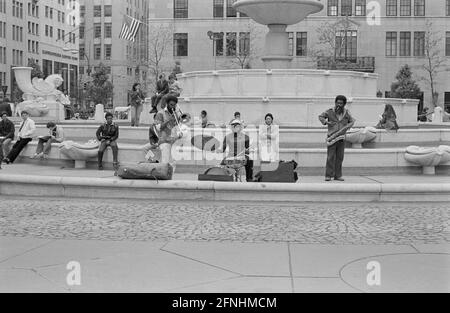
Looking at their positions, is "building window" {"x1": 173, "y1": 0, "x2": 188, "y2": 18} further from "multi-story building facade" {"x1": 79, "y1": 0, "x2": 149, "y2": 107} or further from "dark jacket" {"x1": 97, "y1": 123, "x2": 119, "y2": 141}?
Result: "dark jacket" {"x1": 97, "y1": 123, "x2": 119, "y2": 141}

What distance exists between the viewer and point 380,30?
6231cm

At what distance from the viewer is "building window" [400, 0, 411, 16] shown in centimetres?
6222

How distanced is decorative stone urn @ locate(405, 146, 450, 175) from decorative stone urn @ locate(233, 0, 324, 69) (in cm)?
1165

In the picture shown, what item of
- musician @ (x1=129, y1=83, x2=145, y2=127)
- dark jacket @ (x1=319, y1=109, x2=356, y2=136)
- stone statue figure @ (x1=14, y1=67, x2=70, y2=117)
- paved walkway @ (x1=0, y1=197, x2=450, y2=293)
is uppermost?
stone statue figure @ (x1=14, y1=67, x2=70, y2=117)

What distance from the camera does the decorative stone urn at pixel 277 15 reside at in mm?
24297

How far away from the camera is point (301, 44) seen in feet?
206

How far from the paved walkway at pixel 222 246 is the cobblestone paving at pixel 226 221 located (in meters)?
0.02

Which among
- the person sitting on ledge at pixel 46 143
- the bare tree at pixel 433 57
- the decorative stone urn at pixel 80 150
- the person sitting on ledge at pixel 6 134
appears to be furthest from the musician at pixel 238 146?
the bare tree at pixel 433 57

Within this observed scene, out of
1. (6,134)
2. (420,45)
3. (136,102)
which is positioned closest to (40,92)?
(136,102)

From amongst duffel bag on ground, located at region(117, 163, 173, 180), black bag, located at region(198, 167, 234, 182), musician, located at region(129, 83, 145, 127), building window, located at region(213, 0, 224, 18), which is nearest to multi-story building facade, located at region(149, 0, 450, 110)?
building window, located at region(213, 0, 224, 18)

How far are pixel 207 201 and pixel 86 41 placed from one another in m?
108

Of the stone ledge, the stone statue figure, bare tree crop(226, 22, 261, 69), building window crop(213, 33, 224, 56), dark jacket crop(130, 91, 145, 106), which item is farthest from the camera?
building window crop(213, 33, 224, 56)

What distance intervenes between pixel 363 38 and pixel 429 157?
5043 centimetres

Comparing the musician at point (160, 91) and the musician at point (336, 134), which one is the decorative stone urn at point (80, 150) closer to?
the musician at point (160, 91)
